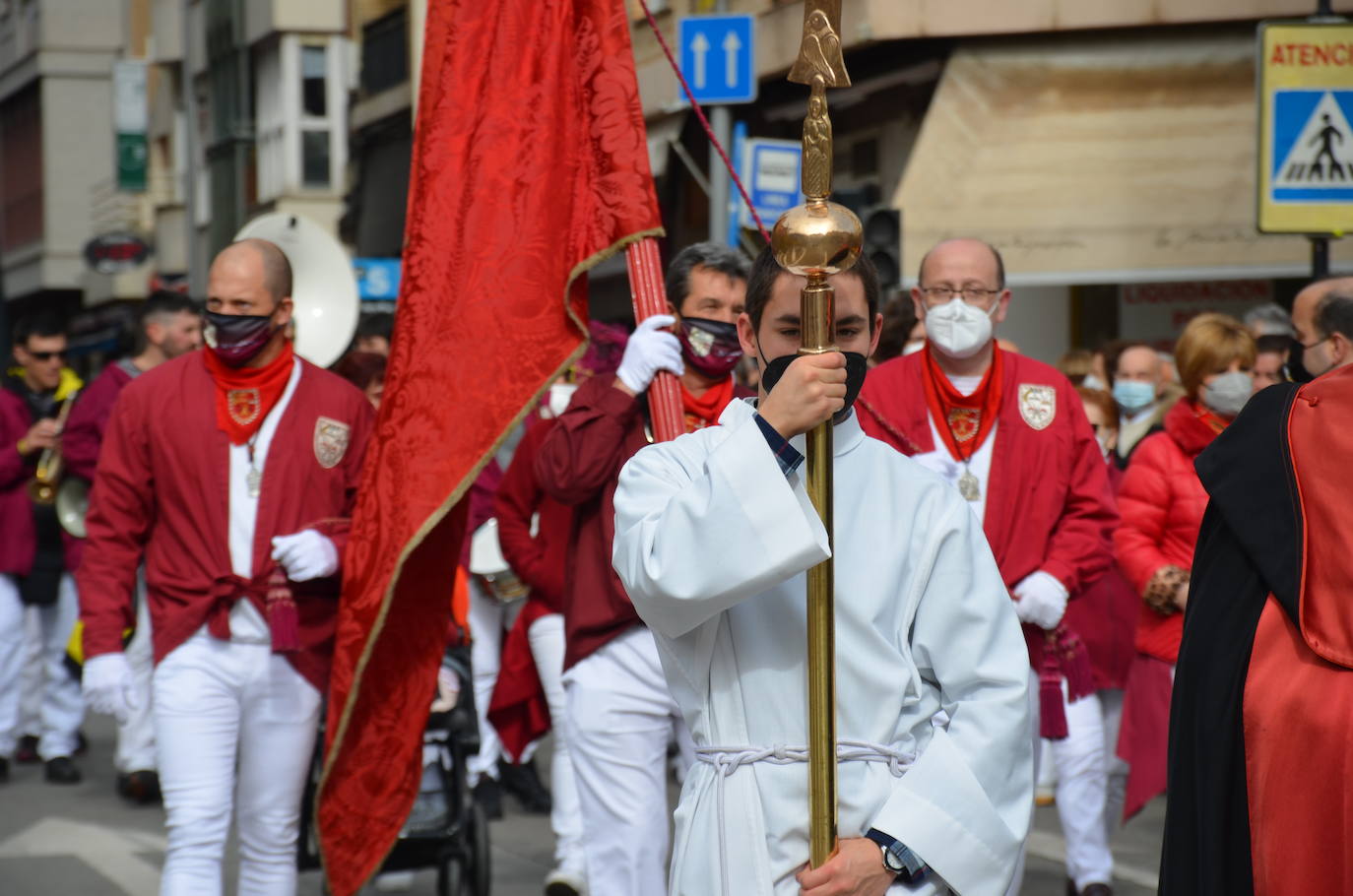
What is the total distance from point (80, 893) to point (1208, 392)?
15.0 feet

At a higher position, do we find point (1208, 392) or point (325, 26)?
point (325, 26)

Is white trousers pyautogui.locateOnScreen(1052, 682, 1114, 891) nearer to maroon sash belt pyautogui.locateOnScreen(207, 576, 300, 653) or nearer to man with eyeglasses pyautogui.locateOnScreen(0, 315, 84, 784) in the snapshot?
maroon sash belt pyautogui.locateOnScreen(207, 576, 300, 653)

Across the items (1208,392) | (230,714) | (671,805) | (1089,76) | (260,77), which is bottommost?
(671,805)

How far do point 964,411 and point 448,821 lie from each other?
244cm

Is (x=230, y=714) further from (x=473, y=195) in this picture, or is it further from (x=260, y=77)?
(x=260, y=77)

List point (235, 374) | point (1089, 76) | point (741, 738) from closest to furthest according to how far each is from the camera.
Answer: point (741, 738)
point (235, 374)
point (1089, 76)

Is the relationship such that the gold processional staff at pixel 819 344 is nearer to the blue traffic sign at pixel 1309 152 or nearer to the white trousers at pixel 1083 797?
the white trousers at pixel 1083 797

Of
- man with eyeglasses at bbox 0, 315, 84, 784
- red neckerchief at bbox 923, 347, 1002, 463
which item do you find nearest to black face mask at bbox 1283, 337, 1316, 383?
red neckerchief at bbox 923, 347, 1002, 463

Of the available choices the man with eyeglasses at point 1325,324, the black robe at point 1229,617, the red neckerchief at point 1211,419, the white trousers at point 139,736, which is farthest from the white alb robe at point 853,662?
the white trousers at point 139,736

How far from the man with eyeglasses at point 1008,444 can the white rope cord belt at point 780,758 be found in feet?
8.41

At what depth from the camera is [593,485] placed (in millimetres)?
5945

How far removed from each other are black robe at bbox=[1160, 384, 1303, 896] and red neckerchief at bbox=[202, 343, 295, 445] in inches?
136

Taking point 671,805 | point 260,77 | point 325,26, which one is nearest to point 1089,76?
point 671,805

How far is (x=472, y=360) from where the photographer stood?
5.71 meters
